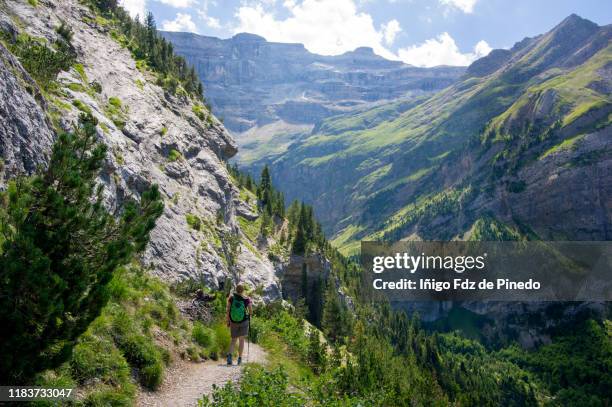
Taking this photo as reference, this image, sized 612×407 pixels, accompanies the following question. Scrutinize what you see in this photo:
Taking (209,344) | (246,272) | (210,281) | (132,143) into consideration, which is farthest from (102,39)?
(209,344)

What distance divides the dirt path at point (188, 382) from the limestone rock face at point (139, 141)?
6472 millimetres

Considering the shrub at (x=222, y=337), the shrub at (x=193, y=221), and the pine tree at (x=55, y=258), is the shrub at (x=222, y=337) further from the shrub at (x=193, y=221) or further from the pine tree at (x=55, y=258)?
the shrub at (x=193, y=221)

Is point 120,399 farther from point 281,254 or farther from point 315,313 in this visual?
point 315,313

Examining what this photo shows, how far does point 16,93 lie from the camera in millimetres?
18547

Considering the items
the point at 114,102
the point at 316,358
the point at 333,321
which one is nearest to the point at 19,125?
the point at 316,358

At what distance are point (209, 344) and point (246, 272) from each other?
82.4 feet

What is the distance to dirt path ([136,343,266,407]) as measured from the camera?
13047 mm

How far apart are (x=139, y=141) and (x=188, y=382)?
2755 centimetres

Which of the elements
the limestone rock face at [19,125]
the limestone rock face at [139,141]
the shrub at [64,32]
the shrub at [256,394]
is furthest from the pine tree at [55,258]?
the shrub at [64,32]

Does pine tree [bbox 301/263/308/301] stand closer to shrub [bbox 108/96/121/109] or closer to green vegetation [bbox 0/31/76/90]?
shrub [bbox 108/96/121/109]

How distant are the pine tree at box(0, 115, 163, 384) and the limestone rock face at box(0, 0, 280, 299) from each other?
489cm

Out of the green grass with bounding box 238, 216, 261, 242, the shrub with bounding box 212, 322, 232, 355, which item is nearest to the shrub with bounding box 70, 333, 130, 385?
the shrub with bounding box 212, 322, 232, 355

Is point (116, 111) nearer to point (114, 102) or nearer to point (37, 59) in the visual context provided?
point (114, 102)

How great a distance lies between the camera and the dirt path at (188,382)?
13047mm
